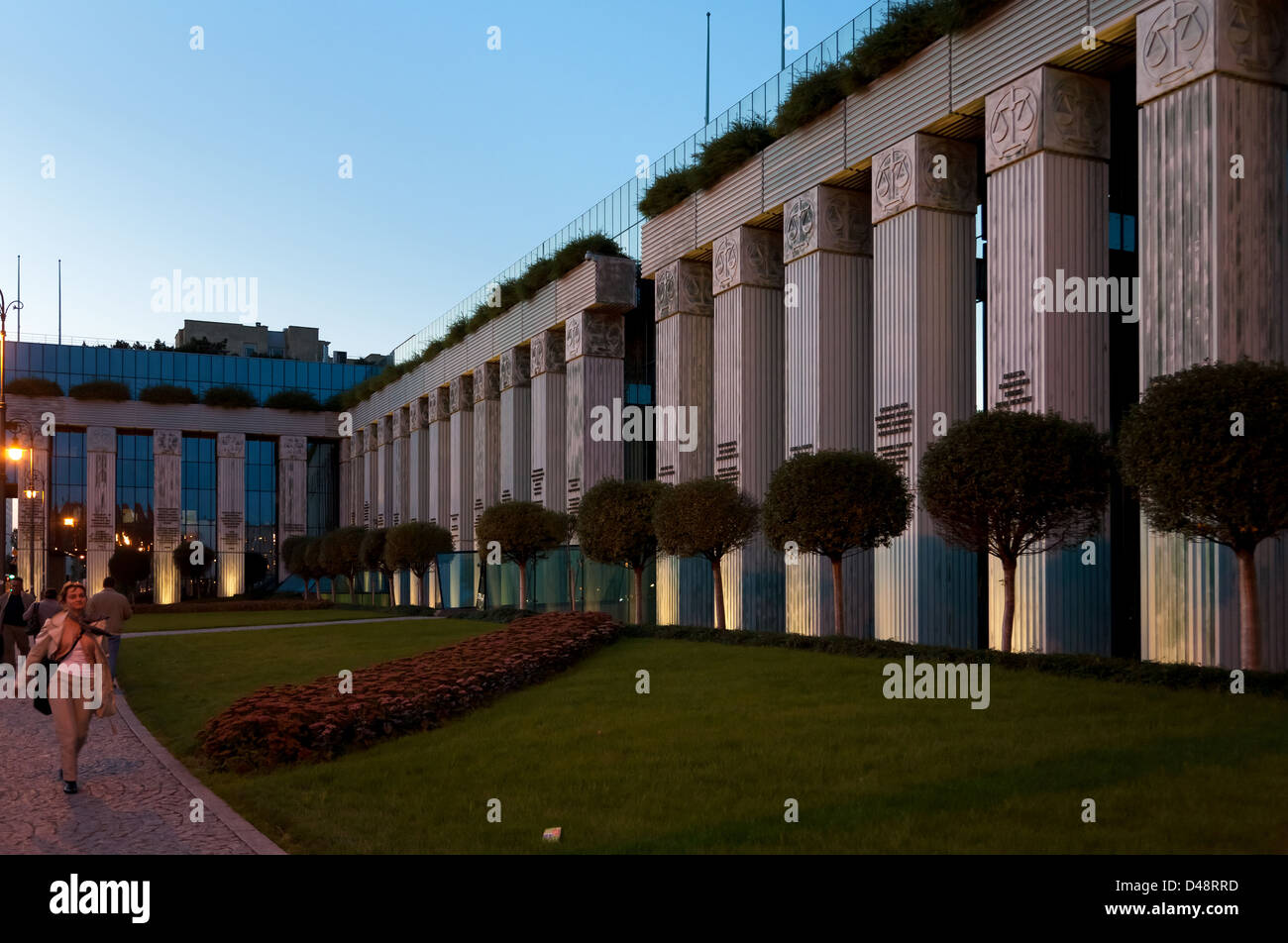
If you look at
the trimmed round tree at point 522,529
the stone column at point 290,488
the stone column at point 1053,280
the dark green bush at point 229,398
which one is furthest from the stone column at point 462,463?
the stone column at point 1053,280

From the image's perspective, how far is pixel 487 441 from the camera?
172ft

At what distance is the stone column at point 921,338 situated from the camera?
25.1 meters

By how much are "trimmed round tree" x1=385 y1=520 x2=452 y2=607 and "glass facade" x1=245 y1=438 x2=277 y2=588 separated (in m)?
33.6

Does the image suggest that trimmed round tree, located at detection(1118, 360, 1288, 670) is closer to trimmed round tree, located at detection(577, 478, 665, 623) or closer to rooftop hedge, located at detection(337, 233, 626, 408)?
trimmed round tree, located at detection(577, 478, 665, 623)

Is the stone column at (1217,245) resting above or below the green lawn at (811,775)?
above

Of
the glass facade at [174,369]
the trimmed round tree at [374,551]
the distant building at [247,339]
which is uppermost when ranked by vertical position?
the distant building at [247,339]

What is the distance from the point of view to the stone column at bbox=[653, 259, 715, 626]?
116ft

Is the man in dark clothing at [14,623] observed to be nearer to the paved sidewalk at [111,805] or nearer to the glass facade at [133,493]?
the paved sidewalk at [111,805]

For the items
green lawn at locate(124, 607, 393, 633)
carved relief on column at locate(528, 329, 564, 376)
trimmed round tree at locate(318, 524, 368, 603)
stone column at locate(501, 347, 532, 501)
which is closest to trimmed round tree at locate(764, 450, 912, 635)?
carved relief on column at locate(528, 329, 564, 376)

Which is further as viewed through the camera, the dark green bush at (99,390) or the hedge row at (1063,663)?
the dark green bush at (99,390)

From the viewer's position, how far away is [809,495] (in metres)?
22.8

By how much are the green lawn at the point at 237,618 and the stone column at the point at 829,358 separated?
23005 mm

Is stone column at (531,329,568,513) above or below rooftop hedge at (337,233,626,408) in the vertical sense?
below

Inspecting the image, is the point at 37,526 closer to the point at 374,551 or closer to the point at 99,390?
the point at 99,390
